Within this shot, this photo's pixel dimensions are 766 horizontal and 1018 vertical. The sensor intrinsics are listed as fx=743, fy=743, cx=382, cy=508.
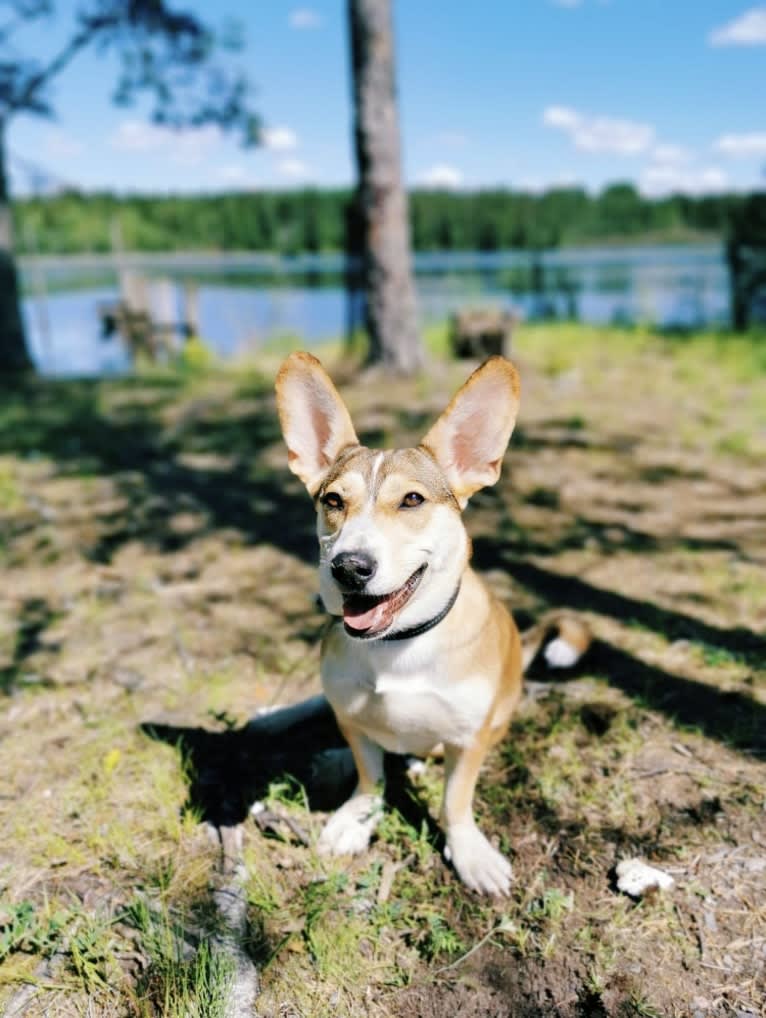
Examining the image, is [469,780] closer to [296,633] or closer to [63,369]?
[296,633]


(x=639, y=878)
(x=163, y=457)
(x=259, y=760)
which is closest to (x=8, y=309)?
(x=163, y=457)

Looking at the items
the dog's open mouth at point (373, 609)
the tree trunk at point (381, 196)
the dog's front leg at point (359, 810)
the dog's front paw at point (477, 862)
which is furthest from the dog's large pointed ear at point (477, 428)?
the tree trunk at point (381, 196)

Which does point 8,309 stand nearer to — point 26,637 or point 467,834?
point 26,637

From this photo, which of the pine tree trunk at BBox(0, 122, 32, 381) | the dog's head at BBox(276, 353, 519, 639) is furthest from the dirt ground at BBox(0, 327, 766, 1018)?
the pine tree trunk at BBox(0, 122, 32, 381)

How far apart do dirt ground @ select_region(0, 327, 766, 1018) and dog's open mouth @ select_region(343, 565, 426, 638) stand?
3.37 feet

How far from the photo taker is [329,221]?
2228 inches

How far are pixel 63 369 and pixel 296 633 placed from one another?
12591 mm

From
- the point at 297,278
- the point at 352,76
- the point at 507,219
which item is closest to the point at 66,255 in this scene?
the point at 297,278

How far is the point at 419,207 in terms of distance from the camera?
62.5 meters

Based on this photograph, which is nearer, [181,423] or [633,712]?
[633,712]

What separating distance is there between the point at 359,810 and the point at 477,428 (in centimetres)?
153

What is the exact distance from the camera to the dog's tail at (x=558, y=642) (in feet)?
12.1

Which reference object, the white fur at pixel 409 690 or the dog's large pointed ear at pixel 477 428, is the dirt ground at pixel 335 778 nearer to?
the white fur at pixel 409 690

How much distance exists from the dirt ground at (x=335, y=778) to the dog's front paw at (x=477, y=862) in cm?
6
